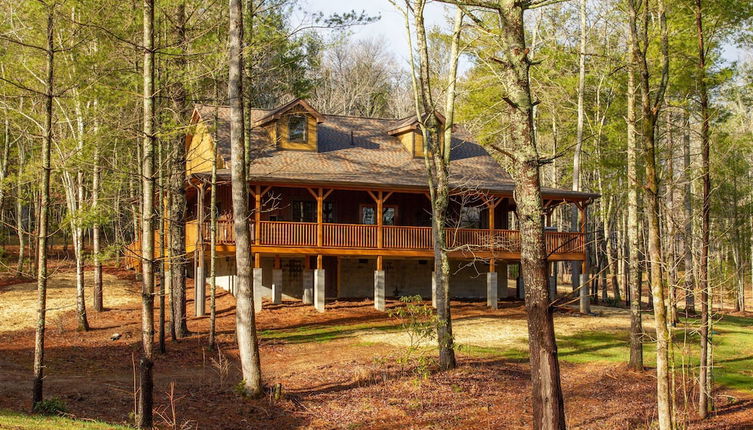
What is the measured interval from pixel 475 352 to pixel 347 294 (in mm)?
10493

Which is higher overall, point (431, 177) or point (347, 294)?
point (431, 177)

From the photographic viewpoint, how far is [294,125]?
29.1 m

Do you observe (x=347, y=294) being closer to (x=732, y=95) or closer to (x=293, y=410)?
(x=293, y=410)

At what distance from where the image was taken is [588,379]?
16562 millimetres

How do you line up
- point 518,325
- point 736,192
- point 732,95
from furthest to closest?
point 736,192 < point 732,95 < point 518,325

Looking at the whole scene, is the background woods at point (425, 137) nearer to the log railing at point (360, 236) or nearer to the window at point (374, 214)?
the log railing at point (360, 236)

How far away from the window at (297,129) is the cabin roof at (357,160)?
0.65 meters

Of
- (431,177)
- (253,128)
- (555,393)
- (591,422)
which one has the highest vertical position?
(253,128)

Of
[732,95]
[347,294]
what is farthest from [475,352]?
[732,95]

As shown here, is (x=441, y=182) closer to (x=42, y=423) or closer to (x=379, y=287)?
(x=42, y=423)

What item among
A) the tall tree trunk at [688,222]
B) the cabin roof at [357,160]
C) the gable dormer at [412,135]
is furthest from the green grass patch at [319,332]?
the gable dormer at [412,135]

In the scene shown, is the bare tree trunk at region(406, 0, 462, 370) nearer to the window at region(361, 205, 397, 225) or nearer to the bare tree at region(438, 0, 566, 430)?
the bare tree at region(438, 0, 566, 430)

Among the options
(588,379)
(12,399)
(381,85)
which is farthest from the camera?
(381,85)

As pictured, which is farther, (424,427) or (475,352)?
(475,352)
